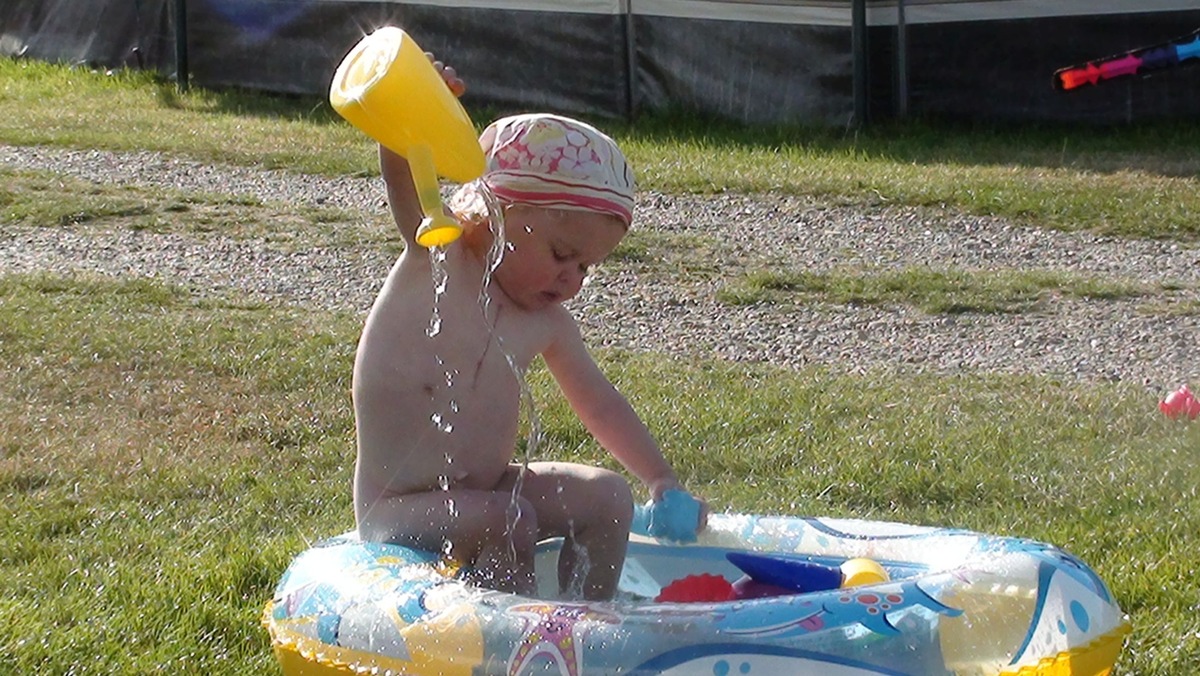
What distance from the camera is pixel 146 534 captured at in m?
3.47

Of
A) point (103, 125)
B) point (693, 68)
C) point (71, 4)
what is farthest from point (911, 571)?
point (71, 4)

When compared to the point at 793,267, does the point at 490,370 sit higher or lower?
higher

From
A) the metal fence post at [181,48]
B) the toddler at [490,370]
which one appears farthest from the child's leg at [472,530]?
the metal fence post at [181,48]

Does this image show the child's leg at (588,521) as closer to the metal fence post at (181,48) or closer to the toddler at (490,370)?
the toddler at (490,370)

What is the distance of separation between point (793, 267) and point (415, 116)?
3990 millimetres

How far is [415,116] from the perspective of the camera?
245 cm

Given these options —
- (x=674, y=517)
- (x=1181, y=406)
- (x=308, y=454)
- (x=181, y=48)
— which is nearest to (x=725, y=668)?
(x=674, y=517)

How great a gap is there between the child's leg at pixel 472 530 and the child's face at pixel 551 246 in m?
0.38

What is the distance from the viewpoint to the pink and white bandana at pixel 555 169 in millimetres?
2744

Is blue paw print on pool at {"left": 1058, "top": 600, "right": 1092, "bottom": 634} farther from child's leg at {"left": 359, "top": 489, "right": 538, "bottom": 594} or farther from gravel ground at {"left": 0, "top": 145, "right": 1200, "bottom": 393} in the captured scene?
gravel ground at {"left": 0, "top": 145, "right": 1200, "bottom": 393}

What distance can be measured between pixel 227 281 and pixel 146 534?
275cm

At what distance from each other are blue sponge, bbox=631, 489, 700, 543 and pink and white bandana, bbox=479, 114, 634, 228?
0.54 meters

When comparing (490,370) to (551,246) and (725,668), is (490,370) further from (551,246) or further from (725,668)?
(725,668)

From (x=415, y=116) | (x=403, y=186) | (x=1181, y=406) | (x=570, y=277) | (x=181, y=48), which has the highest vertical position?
(x=415, y=116)
